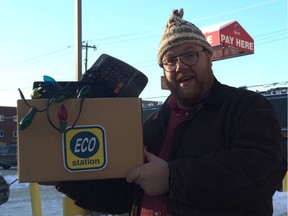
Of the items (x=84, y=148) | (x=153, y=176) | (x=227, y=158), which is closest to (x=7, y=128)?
(x=84, y=148)

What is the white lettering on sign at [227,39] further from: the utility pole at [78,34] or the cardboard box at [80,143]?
the cardboard box at [80,143]

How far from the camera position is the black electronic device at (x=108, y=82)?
7.03 ft

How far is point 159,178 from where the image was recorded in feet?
6.01

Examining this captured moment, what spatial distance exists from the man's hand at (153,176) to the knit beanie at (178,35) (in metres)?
0.58

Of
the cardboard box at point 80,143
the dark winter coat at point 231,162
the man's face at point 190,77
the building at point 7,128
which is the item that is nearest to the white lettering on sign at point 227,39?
the man's face at point 190,77

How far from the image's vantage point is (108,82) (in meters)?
2.20

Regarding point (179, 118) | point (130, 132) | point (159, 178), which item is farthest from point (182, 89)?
point (159, 178)

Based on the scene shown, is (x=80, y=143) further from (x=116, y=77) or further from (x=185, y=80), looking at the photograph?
(x=185, y=80)

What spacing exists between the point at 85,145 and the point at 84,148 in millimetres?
15

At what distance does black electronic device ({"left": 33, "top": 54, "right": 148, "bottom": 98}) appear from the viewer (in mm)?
2143

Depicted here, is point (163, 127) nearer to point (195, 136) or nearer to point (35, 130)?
point (195, 136)

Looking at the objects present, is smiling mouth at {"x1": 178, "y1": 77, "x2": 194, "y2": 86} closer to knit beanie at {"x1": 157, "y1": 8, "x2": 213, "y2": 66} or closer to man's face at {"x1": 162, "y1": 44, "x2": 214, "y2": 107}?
man's face at {"x1": 162, "y1": 44, "x2": 214, "y2": 107}

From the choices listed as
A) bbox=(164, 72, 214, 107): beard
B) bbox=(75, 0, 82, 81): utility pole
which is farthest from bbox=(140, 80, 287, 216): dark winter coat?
bbox=(75, 0, 82, 81): utility pole

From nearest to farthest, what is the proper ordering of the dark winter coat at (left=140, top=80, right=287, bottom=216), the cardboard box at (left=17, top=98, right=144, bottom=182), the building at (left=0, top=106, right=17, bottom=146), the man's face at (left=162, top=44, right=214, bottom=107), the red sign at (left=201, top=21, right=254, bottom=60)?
the dark winter coat at (left=140, top=80, right=287, bottom=216), the cardboard box at (left=17, top=98, right=144, bottom=182), the man's face at (left=162, top=44, right=214, bottom=107), the red sign at (left=201, top=21, right=254, bottom=60), the building at (left=0, top=106, right=17, bottom=146)
